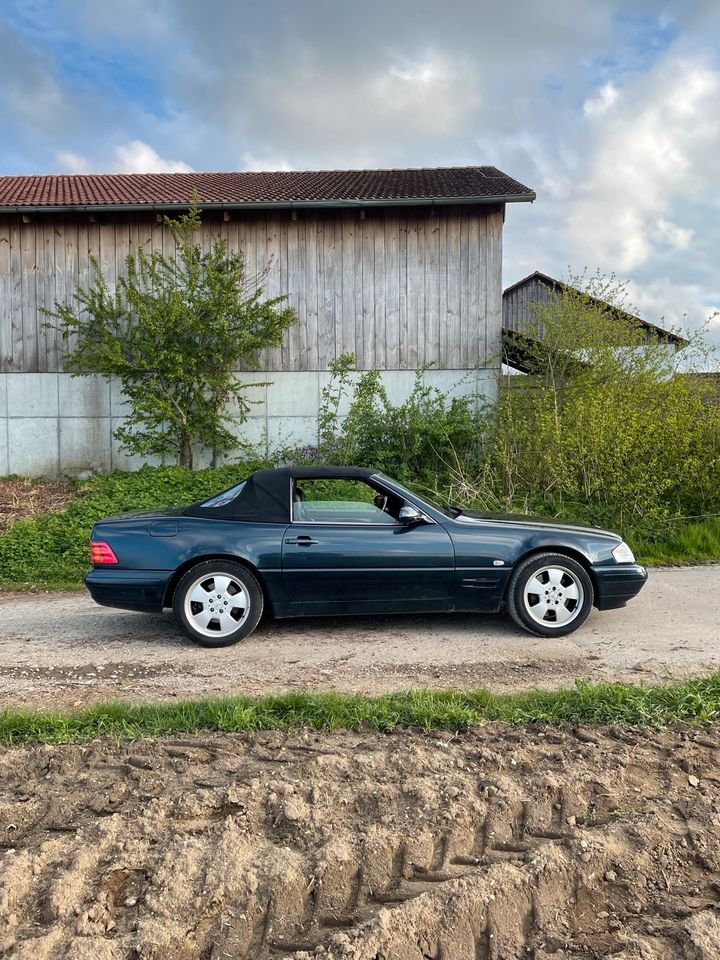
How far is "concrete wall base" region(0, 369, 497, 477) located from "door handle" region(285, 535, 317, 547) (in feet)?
27.9

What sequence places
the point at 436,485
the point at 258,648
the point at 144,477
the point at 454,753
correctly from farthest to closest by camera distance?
the point at 144,477, the point at 436,485, the point at 258,648, the point at 454,753

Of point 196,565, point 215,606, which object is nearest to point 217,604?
point 215,606

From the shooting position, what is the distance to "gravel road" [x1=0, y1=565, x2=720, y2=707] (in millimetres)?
4477

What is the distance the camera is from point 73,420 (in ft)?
46.0

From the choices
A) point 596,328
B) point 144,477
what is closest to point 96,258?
A: point 144,477

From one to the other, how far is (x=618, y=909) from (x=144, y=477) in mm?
10945

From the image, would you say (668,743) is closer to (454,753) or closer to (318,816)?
(454,753)

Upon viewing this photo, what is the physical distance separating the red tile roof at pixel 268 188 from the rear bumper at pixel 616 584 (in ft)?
31.5

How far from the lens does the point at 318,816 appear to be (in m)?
2.67

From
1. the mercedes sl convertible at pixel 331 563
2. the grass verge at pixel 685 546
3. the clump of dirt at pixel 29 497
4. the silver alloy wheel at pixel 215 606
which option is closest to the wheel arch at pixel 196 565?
the mercedes sl convertible at pixel 331 563

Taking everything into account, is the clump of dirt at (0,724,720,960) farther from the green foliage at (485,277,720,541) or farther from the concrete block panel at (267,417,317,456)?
the concrete block panel at (267,417,317,456)

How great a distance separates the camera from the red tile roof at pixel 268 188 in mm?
13523

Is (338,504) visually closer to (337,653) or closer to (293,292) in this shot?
(337,653)

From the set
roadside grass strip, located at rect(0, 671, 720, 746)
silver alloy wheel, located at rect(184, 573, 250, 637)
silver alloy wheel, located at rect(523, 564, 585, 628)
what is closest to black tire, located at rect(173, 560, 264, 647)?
silver alloy wheel, located at rect(184, 573, 250, 637)
